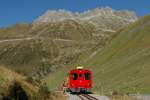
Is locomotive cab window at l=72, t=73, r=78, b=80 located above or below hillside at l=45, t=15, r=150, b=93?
below

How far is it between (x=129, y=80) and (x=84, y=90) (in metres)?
17.2

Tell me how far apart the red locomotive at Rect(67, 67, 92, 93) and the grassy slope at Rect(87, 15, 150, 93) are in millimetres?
5001

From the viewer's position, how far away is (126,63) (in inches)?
3024

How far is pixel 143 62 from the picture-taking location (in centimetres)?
6994

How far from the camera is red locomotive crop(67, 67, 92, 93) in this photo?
47.7 m

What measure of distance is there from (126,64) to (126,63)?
831 mm

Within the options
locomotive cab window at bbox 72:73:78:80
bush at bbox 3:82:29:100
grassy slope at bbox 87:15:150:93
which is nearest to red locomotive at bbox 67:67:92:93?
locomotive cab window at bbox 72:73:78:80

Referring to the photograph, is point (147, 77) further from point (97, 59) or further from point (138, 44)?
point (97, 59)

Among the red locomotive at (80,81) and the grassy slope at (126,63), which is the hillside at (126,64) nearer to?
the grassy slope at (126,63)

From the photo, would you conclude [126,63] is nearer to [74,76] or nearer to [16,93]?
[74,76]

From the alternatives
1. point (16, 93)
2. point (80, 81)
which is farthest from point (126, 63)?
point (16, 93)

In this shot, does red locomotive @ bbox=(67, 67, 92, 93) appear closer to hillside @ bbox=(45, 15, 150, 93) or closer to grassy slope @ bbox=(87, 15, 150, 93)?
hillside @ bbox=(45, 15, 150, 93)

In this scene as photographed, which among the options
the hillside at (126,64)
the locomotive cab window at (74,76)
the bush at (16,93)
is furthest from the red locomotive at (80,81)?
the bush at (16,93)

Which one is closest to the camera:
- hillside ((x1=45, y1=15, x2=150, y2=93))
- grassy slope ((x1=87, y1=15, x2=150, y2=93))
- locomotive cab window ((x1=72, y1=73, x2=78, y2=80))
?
locomotive cab window ((x1=72, y1=73, x2=78, y2=80))
